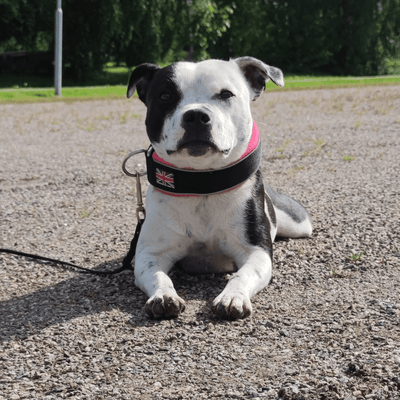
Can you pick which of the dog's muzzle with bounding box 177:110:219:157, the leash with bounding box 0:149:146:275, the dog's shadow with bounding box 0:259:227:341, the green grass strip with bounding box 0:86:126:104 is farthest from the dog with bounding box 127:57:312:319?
the green grass strip with bounding box 0:86:126:104

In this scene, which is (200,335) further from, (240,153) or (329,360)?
(240,153)

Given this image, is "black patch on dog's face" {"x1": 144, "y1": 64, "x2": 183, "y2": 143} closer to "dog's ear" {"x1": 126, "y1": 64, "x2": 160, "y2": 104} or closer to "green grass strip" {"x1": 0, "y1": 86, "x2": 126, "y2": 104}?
"dog's ear" {"x1": 126, "y1": 64, "x2": 160, "y2": 104}

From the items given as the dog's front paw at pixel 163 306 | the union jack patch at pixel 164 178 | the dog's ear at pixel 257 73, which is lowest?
the dog's front paw at pixel 163 306

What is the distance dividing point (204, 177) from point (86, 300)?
3.59ft

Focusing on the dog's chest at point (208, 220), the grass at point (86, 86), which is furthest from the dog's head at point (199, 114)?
the grass at point (86, 86)

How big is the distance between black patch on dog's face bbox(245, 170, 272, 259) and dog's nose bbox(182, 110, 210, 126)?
0.74m

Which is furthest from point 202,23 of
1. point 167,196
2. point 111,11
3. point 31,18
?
point 167,196

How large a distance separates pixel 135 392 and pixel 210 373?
376mm

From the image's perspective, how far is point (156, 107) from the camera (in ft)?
11.2

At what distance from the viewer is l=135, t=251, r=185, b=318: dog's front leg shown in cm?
320

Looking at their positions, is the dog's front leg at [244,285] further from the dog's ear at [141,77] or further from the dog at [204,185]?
the dog's ear at [141,77]

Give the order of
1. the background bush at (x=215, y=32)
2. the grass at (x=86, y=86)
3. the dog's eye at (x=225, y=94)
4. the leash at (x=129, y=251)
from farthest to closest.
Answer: the background bush at (x=215, y=32), the grass at (x=86, y=86), the leash at (x=129, y=251), the dog's eye at (x=225, y=94)

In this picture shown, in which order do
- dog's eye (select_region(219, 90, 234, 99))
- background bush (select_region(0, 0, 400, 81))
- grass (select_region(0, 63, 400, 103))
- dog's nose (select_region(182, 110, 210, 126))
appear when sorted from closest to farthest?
dog's nose (select_region(182, 110, 210, 126)) → dog's eye (select_region(219, 90, 234, 99)) → grass (select_region(0, 63, 400, 103)) → background bush (select_region(0, 0, 400, 81))

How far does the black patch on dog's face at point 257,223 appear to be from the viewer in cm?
361
